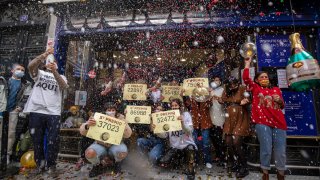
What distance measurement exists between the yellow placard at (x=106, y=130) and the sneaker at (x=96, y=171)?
30.4 inches

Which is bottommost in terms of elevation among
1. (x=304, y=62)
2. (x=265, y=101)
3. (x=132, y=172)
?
(x=132, y=172)

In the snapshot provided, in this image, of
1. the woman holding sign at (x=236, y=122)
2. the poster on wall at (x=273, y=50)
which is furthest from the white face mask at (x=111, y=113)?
the poster on wall at (x=273, y=50)

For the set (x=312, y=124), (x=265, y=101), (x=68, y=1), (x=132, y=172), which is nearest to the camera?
(x=265, y=101)

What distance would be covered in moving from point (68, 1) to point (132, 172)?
5969 millimetres

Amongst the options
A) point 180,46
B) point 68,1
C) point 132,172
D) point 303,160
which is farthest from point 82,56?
point 303,160

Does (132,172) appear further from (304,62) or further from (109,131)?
(304,62)

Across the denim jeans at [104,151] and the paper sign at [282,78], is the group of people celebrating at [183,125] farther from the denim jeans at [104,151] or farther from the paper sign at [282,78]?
the paper sign at [282,78]

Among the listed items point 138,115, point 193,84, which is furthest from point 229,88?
point 138,115

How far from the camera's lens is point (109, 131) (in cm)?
427

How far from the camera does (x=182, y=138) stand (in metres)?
4.92

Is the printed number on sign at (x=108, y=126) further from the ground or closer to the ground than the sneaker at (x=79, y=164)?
further from the ground

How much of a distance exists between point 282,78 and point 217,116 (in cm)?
218

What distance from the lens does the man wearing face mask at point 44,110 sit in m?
4.41

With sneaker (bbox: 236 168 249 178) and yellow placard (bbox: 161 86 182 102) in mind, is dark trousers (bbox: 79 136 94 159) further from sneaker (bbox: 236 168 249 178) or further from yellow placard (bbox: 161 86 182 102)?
sneaker (bbox: 236 168 249 178)
